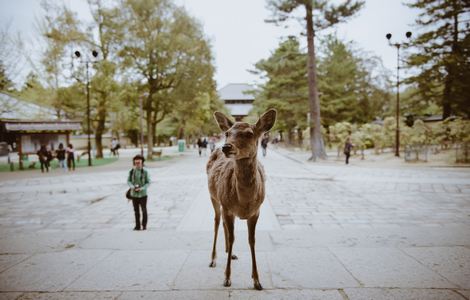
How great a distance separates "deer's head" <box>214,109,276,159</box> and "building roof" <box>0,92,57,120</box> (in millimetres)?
18711

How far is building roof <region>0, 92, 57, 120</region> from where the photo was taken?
15938 mm

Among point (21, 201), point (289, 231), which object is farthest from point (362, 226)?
point (21, 201)

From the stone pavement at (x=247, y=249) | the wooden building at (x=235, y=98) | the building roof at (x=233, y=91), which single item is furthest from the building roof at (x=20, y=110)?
the building roof at (x=233, y=91)

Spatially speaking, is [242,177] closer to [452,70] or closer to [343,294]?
[343,294]

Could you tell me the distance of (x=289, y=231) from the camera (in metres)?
4.99

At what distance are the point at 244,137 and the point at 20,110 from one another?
20343 millimetres

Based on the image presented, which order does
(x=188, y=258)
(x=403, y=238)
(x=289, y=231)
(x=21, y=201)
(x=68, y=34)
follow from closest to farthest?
1. (x=188, y=258)
2. (x=403, y=238)
3. (x=289, y=231)
4. (x=21, y=201)
5. (x=68, y=34)

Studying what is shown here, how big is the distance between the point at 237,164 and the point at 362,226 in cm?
369

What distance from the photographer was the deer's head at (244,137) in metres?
2.70

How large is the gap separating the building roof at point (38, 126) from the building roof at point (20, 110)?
0.73 meters

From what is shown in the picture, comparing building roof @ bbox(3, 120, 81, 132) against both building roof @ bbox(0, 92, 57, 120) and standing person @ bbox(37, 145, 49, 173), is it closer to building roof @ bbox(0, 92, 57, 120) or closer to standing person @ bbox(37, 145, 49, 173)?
building roof @ bbox(0, 92, 57, 120)

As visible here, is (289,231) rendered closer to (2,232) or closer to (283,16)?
(2,232)

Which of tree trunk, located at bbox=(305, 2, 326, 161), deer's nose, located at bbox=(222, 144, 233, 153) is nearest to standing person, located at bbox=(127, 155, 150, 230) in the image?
deer's nose, located at bbox=(222, 144, 233, 153)

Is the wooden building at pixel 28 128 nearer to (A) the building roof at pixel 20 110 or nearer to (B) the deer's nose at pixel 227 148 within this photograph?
(A) the building roof at pixel 20 110
